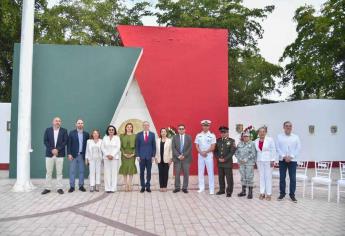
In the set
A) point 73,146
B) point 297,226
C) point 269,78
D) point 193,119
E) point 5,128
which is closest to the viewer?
point 297,226

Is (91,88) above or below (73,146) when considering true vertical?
above

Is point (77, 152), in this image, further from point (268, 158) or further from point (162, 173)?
point (268, 158)

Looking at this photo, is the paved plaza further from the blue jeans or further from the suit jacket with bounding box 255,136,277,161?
the suit jacket with bounding box 255,136,277,161

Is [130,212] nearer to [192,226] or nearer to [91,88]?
[192,226]

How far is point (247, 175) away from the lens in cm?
767

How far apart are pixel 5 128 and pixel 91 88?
14.7 ft

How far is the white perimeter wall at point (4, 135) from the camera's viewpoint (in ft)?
42.5

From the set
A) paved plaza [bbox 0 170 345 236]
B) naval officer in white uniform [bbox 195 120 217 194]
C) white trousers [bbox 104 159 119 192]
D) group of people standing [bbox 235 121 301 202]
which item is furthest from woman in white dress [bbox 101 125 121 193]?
→ group of people standing [bbox 235 121 301 202]

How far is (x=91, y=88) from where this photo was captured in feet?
34.2

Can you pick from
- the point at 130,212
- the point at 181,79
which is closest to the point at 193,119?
the point at 181,79

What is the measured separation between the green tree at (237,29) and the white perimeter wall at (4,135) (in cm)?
941

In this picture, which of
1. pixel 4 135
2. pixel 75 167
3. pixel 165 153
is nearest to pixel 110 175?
pixel 75 167

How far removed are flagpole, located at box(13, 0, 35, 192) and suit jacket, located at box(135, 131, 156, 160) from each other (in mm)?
2308

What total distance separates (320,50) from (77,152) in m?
12.2
